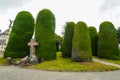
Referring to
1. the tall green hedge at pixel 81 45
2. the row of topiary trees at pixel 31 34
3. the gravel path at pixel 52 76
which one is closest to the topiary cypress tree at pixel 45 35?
the row of topiary trees at pixel 31 34

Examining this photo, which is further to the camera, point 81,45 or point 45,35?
point 45,35

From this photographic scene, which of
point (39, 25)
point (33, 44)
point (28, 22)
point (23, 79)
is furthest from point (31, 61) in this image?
point (23, 79)

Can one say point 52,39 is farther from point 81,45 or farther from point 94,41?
point 94,41

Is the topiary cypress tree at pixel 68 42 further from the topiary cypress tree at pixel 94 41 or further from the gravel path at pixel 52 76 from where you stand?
the gravel path at pixel 52 76

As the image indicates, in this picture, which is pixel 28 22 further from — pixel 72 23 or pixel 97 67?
pixel 97 67

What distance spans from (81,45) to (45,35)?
445 centimetres

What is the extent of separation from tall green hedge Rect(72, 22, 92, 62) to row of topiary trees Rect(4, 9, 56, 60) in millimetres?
2837

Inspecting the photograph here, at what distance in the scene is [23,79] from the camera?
11.6 metres

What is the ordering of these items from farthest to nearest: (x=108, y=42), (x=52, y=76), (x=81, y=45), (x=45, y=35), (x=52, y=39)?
(x=108, y=42) → (x=52, y=39) → (x=45, y=35) → (x=81, y=45) → (x=52, y=76)

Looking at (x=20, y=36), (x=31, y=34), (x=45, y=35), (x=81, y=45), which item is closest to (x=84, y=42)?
(x=81, y=45)

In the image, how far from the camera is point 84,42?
21.5 m

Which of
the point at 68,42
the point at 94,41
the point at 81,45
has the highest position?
the point at 94,41

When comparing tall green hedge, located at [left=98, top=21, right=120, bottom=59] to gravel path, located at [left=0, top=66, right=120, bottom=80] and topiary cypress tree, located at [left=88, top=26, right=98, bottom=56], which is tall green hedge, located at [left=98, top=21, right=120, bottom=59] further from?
gravel path, located at [left=0, top=66, right=120, bottom=80]

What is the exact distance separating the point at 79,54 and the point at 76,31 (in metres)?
2.90
